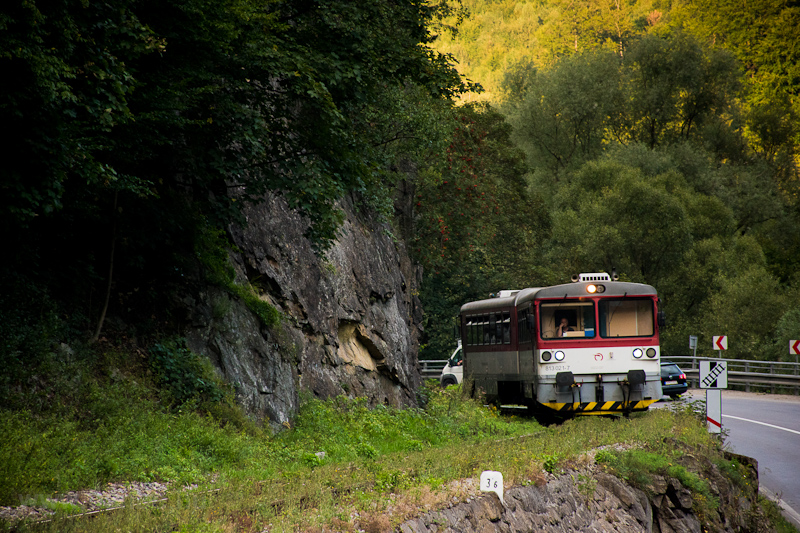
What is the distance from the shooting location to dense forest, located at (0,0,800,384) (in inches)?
345

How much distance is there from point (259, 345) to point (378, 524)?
7.24 meters

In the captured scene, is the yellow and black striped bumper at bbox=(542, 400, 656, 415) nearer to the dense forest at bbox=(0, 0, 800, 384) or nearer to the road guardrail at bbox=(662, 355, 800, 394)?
the dense forest at bbox=(0, 0, 800, 384)

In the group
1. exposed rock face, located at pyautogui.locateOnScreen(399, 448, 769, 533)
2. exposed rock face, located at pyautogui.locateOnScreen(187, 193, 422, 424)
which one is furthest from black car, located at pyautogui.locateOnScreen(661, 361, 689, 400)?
exposed rock face, located at pyautogui.locateOnScreen(399, 448, 769, 533)

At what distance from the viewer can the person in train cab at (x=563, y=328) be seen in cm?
1706

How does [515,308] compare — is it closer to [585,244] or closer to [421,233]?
[421,233]

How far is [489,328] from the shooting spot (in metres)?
20.9

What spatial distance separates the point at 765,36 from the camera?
223 ft

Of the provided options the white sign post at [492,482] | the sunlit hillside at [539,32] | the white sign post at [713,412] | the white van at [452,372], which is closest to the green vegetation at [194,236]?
the white sign post at [492,482]

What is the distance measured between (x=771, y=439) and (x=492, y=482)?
16190 millimetres

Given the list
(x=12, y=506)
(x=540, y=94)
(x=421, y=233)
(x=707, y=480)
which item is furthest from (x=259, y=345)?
(x=540, y=94)

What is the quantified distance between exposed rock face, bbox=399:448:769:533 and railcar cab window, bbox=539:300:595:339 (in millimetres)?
4164

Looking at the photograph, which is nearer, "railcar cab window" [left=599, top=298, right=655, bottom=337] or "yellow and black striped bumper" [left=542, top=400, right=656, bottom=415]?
"yellow and black striped bumper" [left=542, top=400, right=656, bottom=415]

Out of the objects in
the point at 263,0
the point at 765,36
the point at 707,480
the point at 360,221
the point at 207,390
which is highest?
the point at 765,36

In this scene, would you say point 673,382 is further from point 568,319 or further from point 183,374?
point 183,374
